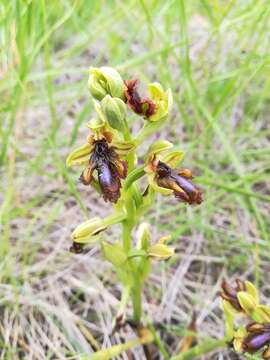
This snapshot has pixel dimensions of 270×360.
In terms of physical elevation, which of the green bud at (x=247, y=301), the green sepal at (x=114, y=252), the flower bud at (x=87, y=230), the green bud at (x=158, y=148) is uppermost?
the green bud at (x=158, y=148)

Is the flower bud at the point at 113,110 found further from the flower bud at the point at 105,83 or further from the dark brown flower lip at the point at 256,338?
the dark brown flower lip at the point at 256,338

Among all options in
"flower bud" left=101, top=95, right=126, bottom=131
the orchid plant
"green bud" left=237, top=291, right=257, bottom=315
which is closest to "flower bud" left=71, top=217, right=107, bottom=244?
the orchid plant

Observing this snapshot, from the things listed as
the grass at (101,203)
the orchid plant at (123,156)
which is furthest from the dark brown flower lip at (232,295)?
the orchid plant at (123,156)

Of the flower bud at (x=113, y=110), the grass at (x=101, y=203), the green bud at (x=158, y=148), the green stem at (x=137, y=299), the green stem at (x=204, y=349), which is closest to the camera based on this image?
the flower bud at (x=113, y=110)

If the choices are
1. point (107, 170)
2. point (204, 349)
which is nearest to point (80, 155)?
point (107, 170)

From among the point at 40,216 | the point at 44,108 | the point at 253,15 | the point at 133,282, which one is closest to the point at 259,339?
the point at 133,282

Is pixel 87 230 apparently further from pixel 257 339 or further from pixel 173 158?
pixel 257 339

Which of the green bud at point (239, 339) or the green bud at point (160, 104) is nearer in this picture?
the green bud at point (160, 104)

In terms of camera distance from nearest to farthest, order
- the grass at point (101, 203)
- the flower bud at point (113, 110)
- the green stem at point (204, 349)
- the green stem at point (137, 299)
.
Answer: the flower bud at point (113, 110) < the green stem at point (204, 349) < the green stem at point (137, 299) < the grass at point (101, 203)
